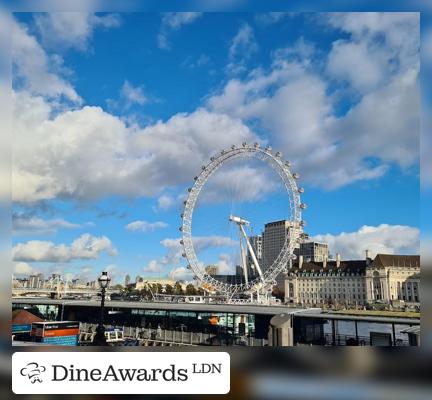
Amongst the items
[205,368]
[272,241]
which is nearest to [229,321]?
[205,368]

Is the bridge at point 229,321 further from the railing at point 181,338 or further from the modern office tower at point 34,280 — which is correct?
the modern office tower at point 34,280

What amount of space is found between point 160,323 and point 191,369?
66.4ft

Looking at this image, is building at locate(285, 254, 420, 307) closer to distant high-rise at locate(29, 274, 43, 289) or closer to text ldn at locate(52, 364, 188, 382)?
distant high-rise at locate(29, 274, 43, 289)

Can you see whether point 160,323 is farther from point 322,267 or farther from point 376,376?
point 322,267

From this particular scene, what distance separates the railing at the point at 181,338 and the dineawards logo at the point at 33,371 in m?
14.2

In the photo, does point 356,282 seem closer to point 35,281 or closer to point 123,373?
point 35,281

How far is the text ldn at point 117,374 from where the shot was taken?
625 centimetres

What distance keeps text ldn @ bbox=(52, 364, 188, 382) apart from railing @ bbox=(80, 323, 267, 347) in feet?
45.8

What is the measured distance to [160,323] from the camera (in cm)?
2591

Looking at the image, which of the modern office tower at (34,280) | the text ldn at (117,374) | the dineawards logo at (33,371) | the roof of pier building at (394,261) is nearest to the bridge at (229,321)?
the text ldn at (117,374)

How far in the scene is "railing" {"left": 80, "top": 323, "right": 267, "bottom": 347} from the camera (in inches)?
817

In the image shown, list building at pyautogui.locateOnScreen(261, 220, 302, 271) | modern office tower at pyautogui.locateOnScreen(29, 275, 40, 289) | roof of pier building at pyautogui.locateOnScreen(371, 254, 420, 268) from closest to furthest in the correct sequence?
building at pyautogui.locateOnScreen(261, 220, 302, 271)
roof of pier building at pyautogui.locateOnScreen(371, 254, 420, 268)
modern office tower at pyautogui.locateOnScreen(29, 275, 40, 289)

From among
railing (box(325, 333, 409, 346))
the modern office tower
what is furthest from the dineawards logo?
the modern office tower

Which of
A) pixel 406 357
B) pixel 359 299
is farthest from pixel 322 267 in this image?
pixel 406 357
